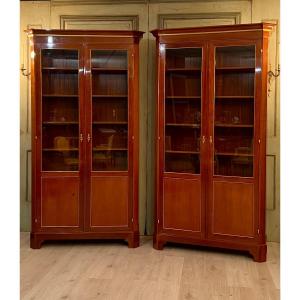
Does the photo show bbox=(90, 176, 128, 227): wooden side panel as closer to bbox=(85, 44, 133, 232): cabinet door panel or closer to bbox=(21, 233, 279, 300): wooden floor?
bbox=(85, 44, 133, 232): cabinet door panel

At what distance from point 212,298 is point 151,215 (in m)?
1.93

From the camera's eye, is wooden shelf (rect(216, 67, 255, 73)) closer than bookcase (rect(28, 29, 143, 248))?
Yes

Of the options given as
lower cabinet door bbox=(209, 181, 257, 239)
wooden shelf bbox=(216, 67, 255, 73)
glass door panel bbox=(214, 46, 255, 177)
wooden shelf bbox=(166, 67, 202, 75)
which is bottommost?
lower cabinet door bbox=(209, 181, 257, 239)

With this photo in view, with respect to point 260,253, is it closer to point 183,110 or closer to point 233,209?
point 233,209

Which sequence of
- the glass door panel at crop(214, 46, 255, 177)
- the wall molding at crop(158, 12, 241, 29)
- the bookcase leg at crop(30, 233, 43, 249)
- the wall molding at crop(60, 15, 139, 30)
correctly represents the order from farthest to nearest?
1. the wall molding at crop(60, 15, 139, 30)
2. the wall molding at crop(158, 12, 241, 29)
3. the bookcase leg at crop(30, 233, 43, 249)
4. the glass door panel at crop(214, 46, 255, 177)

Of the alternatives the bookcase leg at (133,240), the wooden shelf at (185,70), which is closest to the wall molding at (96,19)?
the wooden shelf at (185,70)

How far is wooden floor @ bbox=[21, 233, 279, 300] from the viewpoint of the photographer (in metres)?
3.37

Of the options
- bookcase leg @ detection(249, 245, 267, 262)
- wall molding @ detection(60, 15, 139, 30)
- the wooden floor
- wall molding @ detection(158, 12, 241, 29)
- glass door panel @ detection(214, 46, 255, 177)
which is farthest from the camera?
wall molding @ detection(60, 15, 139, 30)

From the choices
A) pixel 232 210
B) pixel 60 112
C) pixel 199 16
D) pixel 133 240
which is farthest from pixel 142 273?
pixel 199 16

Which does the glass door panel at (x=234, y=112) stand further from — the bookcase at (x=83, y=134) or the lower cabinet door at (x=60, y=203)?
the lower cabinet door at (x=60, y=203)

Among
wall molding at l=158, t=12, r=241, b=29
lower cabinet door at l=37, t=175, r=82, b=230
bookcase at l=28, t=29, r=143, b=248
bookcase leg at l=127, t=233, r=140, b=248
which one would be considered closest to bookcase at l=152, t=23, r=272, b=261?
bookcase leg at l=127, t=233, r=140, b=248

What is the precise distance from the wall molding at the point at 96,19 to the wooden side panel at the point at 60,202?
5.90 feet

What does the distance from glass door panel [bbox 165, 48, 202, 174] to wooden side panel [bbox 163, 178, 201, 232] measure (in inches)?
5.2
